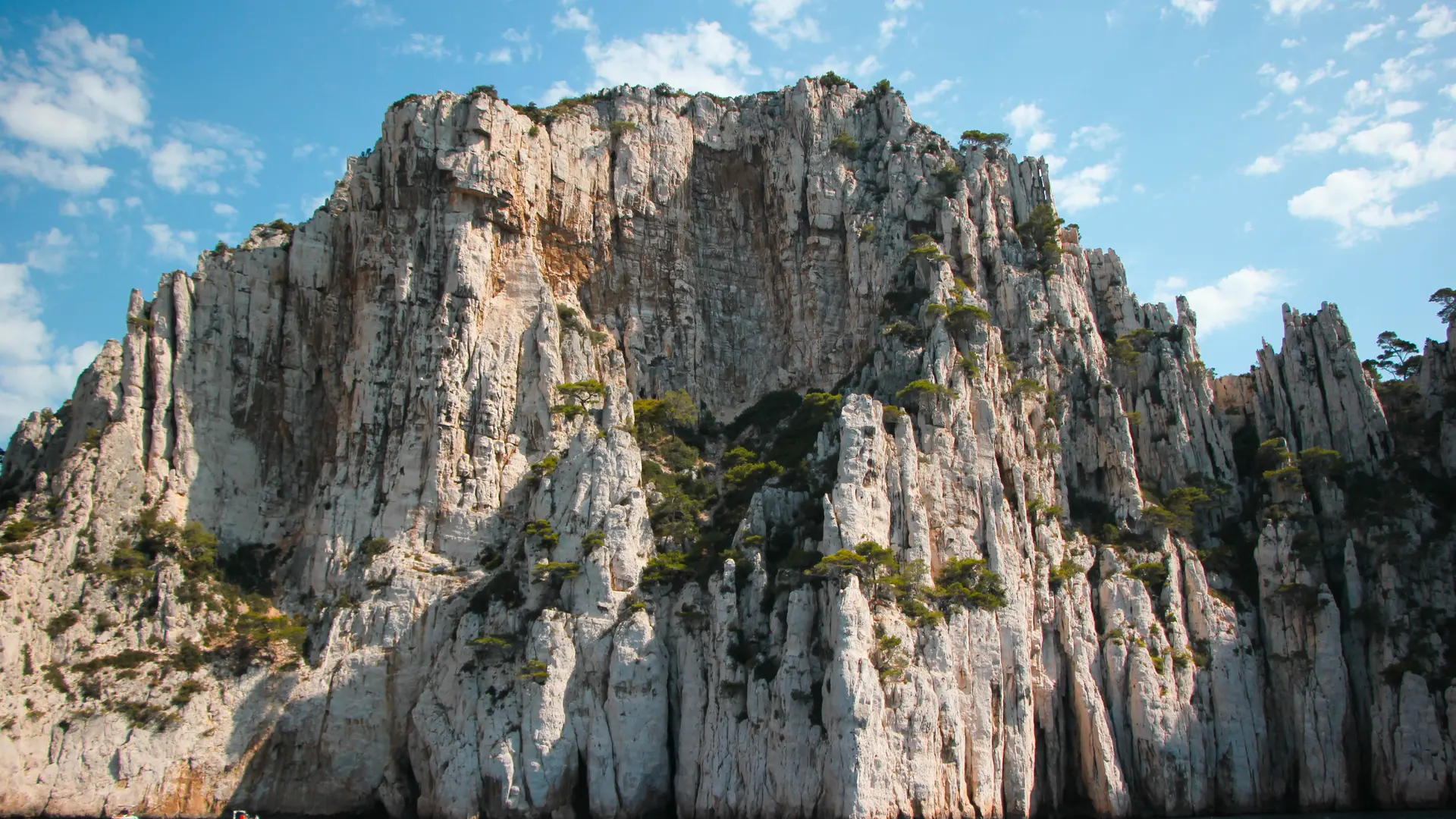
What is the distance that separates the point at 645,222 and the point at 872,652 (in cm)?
3195

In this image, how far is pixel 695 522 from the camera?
54.0 metres

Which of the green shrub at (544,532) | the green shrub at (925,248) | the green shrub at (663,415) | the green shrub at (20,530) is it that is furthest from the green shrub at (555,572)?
the green shrub at (925,248)

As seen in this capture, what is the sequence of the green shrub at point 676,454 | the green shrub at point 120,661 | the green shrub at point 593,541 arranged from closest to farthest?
the green shrub at point 593,541, the green shrub at point 120,661, the green shrub at point 676,454

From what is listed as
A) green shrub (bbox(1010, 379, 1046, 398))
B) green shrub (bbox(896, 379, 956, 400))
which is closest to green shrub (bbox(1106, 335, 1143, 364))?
green shrub (bbox(1010, 379, 1046, 398))

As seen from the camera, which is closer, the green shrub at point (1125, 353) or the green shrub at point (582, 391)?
the green shrub at point (582, 391)

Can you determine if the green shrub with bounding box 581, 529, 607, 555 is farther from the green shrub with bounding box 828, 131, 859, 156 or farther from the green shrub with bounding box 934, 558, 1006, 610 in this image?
the green shrub with bounding box 828, 131, 859, 156

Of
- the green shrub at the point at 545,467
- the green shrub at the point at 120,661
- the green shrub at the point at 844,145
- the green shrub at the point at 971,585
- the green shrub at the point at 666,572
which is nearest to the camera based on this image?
the green shrub at the point at 971,585

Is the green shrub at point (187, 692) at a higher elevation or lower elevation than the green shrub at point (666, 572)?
lower

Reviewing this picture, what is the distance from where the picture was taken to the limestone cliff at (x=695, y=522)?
146ft

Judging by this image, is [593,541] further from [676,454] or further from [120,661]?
[120,661]

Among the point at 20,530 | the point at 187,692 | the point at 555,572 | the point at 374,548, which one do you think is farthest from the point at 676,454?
the point at 20,530

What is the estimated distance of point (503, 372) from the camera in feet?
183

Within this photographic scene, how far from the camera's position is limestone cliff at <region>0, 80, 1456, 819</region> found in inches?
1751

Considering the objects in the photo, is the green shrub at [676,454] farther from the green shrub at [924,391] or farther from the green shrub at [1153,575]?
the green shrub at [1153,575]
